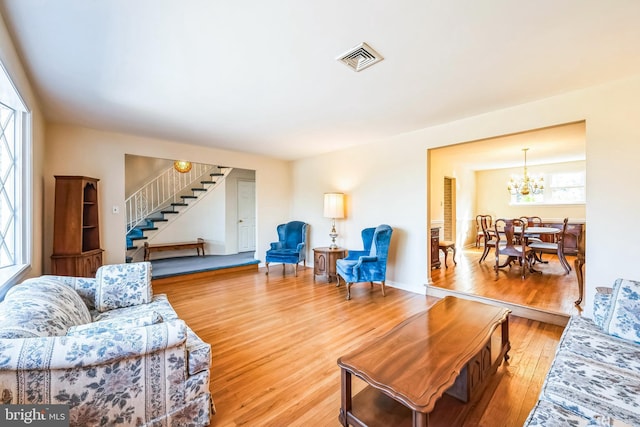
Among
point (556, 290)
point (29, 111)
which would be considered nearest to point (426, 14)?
point (29, 111)

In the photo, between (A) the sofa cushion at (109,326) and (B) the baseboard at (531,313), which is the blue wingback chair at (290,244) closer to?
(B) the baseboard at (531,313)

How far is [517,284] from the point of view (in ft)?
12.9

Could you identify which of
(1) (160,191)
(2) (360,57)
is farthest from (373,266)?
(1) (160,191)

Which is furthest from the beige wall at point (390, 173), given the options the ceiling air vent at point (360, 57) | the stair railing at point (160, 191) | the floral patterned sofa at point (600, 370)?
the stair railing at point (160, 191)

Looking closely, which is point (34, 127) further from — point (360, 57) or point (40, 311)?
point (360, 57)

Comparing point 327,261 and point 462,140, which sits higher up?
point 462,140

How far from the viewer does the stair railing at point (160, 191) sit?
6285mm

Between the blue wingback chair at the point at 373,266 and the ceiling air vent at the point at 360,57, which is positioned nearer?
the ceiling air vent at the point at 360,57

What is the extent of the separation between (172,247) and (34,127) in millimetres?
3759

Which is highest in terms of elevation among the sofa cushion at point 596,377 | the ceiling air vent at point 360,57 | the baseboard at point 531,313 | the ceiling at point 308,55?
the ceiling at point 308,55

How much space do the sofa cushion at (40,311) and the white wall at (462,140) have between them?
12.4 feet

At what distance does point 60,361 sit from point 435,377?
1.65 metres

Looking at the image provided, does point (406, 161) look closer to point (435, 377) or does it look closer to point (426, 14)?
point (426, 14)

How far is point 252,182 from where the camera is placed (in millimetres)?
7395
